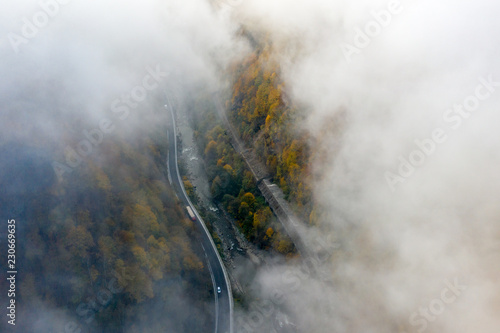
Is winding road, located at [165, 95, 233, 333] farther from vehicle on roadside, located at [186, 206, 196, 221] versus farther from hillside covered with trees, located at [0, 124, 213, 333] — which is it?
hillside covered with trees, located at [0, 124, 213, 333]

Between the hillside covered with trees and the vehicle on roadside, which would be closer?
the hillside covered with trees

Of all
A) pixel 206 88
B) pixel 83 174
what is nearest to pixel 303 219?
pixel 83 174

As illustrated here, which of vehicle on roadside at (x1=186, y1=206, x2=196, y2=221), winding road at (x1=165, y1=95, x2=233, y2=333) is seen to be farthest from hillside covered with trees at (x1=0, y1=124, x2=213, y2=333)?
vehicle on roadside at (x1=186, y1=206, x2=196, y2=221)

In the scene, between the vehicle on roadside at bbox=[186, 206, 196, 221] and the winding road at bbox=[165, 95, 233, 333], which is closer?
the winding road at bbox=[165, 95, 233, 333]

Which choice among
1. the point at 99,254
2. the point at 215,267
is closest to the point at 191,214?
the point at 215,267

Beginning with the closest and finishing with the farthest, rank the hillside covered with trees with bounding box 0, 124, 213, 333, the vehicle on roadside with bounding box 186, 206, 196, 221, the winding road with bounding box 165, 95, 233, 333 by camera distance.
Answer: the hillside covered with trees with bounding box 0, 124, 213, 333 → the winding road with bounding box 165, 95, 233, 333 → the vehicle on roadside with bounding box 186, 206, 196, 221

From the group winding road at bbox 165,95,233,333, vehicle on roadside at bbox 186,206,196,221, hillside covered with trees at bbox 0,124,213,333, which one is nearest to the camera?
hillside covered with trees at bbox 0,124,213,333

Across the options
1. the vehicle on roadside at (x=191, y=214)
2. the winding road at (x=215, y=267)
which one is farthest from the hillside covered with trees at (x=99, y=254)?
the vehicle on roadside at (x=191, y=214)

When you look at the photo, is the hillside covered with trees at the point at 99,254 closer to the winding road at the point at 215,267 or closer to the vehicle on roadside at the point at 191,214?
the winding road at the point at 215,267
